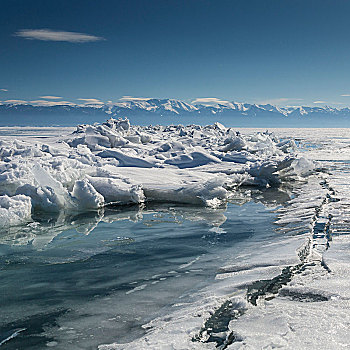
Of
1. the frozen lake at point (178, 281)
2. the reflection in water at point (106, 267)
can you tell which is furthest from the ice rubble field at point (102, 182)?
the frozen lake at point (178, 281)

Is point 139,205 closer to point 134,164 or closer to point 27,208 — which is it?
point 27,208

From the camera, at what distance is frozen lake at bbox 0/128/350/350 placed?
7.87 feet

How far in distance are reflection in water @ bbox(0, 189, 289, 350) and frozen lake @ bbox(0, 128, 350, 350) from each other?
0.04 feet

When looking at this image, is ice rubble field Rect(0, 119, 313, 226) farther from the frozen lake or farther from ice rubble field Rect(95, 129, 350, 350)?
ice rubble field Rect(95, 129, 350, 350)

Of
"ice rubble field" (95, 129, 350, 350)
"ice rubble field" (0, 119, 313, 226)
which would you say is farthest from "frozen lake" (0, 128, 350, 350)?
"ice rubble field" (0, 119, 313, 226)

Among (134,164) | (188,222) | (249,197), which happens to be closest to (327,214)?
(188,222)

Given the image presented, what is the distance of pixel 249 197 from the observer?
326 inches

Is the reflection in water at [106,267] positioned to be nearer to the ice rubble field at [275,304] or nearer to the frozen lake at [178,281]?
the frozen lake at [178,281]

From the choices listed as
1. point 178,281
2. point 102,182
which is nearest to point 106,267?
point 178,281

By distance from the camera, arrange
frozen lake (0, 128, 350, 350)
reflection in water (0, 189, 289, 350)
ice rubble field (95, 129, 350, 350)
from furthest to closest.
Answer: reflection in water (0, 189, 289, 350), frozen lake (0, 128, 350, 350), ice rubble field (95, 129, 350, 350)

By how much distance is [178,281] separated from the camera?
3.57 m

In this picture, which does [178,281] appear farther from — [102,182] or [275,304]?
[102,182]

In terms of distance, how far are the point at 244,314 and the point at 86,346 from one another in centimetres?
103

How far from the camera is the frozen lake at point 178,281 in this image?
2.40 m
